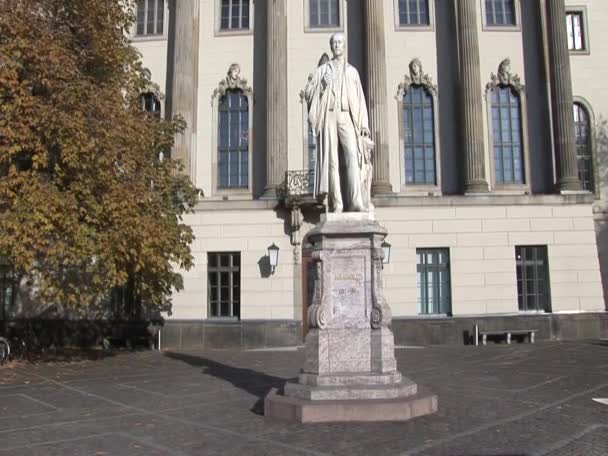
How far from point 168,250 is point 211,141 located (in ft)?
30.0

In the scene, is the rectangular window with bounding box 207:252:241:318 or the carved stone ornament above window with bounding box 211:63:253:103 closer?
the rectangular window with bounding box 207:252:241:318

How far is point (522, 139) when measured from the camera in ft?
76.7

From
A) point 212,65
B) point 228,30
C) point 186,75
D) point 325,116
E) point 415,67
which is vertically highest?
point 228,30

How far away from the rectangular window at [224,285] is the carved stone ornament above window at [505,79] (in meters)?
12.2

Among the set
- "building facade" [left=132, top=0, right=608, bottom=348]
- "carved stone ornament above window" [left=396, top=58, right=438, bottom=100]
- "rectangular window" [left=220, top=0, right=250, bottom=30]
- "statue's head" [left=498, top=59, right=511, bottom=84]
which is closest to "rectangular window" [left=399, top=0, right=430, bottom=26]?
"building facade" [left=132, top=0, right=608, bottom=348]

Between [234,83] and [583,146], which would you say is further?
[583,146]

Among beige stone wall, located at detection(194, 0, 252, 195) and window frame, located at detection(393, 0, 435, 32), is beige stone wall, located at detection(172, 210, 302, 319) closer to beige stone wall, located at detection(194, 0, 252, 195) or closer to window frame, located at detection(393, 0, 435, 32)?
beige stone wall, located at detection(194, 0, 252, 195)

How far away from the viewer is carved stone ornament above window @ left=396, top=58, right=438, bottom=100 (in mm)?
23172

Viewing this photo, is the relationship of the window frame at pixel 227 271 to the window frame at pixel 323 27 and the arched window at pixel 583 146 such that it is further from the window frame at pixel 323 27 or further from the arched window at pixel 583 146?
the arched window at pixel 583 146

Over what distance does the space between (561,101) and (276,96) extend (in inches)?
433

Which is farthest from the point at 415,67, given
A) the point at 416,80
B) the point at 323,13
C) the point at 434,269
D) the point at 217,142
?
the point at 217,142

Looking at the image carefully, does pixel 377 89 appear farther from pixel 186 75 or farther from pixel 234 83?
pixel 186 75

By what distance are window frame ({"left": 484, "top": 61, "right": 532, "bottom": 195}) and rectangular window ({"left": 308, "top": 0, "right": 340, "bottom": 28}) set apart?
267 inches

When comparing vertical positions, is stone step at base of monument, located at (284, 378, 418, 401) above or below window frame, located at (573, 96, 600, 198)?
below
